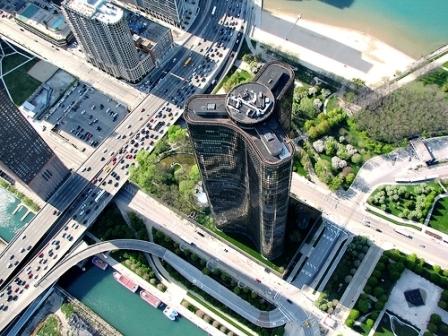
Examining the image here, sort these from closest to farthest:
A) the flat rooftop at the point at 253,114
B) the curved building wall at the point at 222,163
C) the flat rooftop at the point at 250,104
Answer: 1. the flat rooftop at the point at 253,114
2. the flat rooftop at the point at 250,104
3. the curved building wall at the point at 222,163

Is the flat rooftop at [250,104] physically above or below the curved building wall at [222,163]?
above

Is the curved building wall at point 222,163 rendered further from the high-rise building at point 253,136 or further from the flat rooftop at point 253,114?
the flat rooftop at point 253,114

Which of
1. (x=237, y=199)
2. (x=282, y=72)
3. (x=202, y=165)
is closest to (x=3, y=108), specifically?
(x=202, y=165)

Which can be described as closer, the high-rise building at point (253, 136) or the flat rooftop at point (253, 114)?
the flat rooftop at point (253, 114)

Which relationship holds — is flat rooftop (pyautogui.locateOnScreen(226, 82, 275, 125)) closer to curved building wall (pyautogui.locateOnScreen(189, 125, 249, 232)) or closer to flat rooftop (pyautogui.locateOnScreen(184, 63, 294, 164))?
flat rooftop (pyautogui.locateOnScreen(184, 63, 294, 164))

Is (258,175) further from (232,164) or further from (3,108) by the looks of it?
(3,108)

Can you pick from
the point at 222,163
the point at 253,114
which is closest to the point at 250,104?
the point at 253,114

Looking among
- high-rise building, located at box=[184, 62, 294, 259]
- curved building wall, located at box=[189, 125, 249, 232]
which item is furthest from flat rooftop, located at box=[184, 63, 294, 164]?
curved building wall, located at box=[189, 125, 249, 232]

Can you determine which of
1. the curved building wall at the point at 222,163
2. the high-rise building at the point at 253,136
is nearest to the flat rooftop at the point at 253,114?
the high-rise building at the point at 253,136
